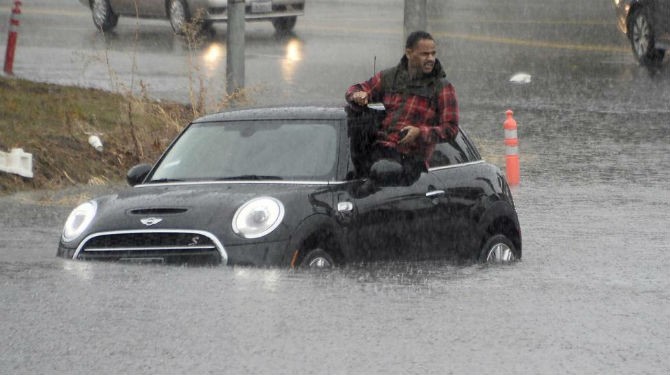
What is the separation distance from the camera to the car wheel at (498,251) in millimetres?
10875

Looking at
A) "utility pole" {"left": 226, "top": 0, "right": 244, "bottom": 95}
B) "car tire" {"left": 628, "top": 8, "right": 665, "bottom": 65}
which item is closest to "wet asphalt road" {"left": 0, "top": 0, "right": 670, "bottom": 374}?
"utility pole" {"left": 226, "top": 0, "right": 244, "bottom": 95}

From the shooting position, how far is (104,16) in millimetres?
32594

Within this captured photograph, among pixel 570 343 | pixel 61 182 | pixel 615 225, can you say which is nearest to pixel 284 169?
pixel 570 343

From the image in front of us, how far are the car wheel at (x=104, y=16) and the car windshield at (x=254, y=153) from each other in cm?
2200

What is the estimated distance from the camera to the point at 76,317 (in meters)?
8.18

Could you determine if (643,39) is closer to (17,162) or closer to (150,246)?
(17,162)

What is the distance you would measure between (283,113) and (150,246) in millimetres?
1587

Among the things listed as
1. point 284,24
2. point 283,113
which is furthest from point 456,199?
point 284,24

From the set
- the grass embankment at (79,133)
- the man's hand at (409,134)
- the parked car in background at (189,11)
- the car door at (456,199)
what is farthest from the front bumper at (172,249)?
the parked car in background at (189,11)

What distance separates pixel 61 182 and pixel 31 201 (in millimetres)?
982

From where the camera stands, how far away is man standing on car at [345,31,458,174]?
10.5 m

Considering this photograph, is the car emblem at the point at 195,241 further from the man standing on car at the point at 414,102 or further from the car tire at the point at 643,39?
the car tire at the point at 643,39

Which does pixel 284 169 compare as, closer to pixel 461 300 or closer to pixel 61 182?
Result: pixel 461 300

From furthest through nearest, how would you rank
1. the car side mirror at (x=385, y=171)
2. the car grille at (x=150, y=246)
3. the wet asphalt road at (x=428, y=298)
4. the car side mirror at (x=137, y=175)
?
the car side mirror at (x=137, y=175) → the car side mirror at (x=385, y=171) → the car grille at (x=150, y=246) → the wet asphalt road at (x=428, y=298)
